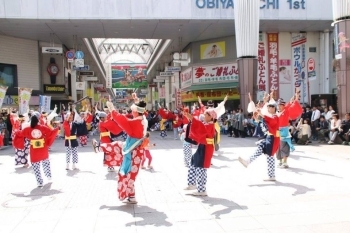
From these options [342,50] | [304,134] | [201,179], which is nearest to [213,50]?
[342,50]

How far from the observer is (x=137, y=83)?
38656 mm

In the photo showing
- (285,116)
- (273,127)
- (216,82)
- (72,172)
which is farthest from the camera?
(216,82)

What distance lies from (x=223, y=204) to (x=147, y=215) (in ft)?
3.93

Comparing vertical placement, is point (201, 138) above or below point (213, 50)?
below

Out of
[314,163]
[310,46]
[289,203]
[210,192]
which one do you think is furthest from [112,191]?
[310,46]

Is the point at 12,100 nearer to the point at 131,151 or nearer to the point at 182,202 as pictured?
the point at 131,151

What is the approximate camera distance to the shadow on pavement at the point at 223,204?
4730 mm

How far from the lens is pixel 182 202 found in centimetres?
530

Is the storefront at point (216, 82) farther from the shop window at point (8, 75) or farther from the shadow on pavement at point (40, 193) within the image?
the shadow on pavement at point (40, 193)

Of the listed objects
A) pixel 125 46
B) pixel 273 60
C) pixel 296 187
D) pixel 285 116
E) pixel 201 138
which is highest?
pixel 125 46

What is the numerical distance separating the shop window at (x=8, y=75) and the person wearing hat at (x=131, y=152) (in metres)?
17.4

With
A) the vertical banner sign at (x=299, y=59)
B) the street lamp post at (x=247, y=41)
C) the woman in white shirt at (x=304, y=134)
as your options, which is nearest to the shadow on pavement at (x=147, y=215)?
the woman in white shirt at (x=304, y=134)

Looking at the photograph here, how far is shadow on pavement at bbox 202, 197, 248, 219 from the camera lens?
15.5ft

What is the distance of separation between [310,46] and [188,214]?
18.0 metres
